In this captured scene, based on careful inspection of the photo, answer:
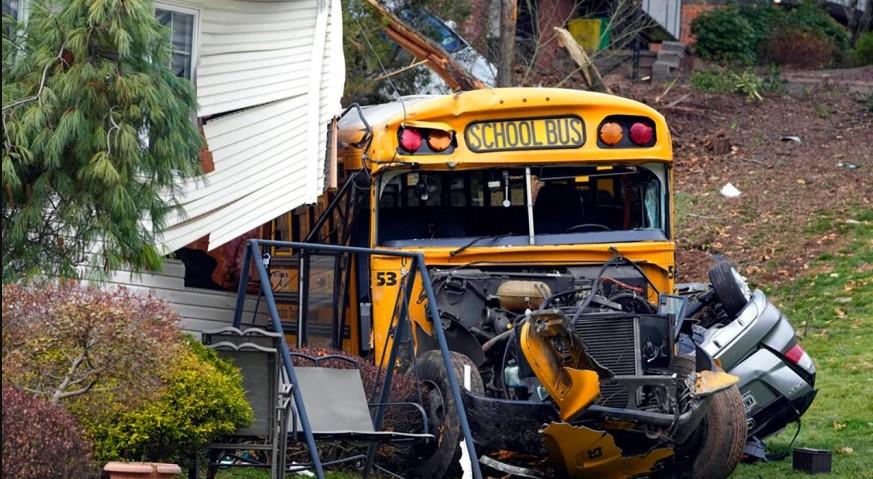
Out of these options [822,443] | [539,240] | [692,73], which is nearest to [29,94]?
[539,240]

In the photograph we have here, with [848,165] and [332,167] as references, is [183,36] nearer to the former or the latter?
[332,167]

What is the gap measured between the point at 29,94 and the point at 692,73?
69.8 ft

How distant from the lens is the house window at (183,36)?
442 inches

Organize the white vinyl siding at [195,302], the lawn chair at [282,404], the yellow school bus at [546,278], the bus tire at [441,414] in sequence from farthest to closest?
1. the white vinyl siding at [195,302]
2. the bus tire at [441,414]
3. the yellow school bus at [546,278]
4. the lawn chair at [282,404]

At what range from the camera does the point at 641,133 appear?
38.2 feet

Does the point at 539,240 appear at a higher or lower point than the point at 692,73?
lower

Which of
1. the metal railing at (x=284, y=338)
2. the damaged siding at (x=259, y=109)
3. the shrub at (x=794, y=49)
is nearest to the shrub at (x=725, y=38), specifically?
the shrub at (x=794, y=49)

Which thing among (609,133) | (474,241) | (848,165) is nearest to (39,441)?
(474,241)

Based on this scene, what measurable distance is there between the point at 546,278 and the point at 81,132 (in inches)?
154

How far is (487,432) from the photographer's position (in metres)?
9.45

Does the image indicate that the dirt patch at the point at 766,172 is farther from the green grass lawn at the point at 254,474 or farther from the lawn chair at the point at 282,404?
the lawn chair at the point at 282,404

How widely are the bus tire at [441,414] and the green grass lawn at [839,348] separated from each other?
7.45 feet

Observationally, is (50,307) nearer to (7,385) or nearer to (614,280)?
(7,385)

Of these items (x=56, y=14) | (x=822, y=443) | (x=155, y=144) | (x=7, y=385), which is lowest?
(x=822, y=443)
